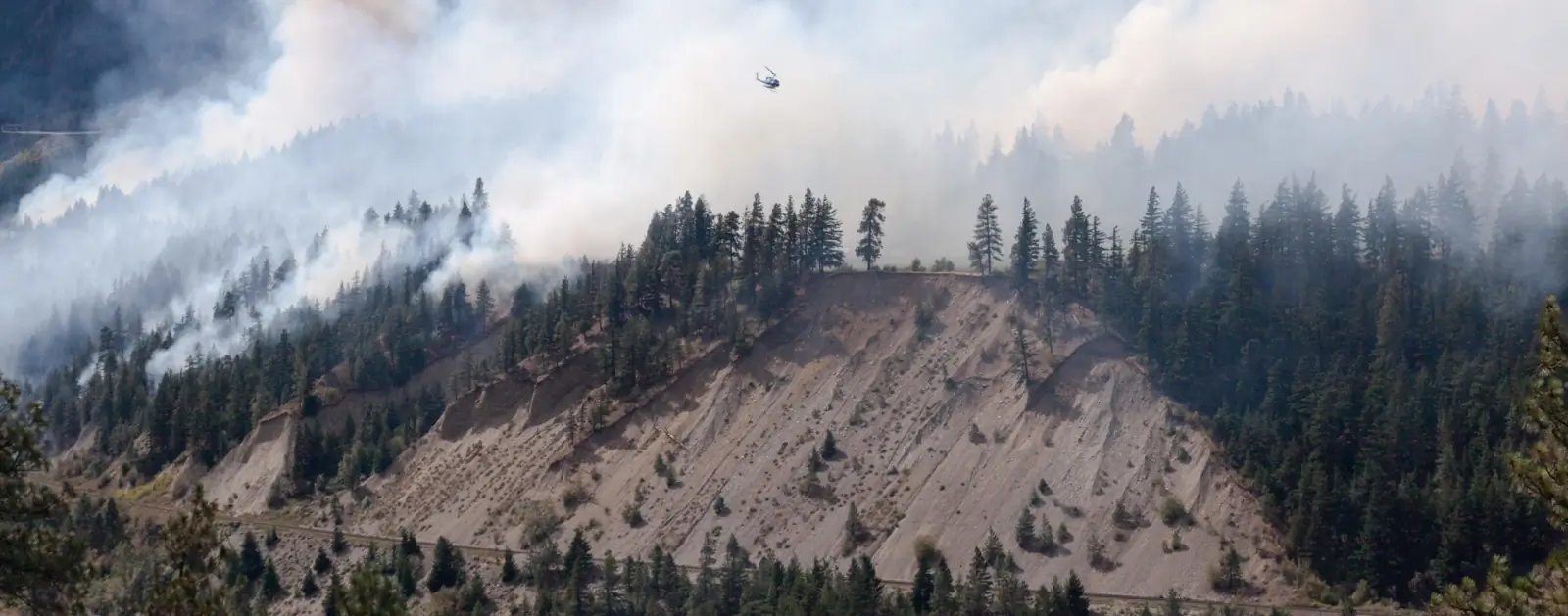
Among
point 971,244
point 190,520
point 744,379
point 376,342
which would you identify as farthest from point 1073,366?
point 190,520

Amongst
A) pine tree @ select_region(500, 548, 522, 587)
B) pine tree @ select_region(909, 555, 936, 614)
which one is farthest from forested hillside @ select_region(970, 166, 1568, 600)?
pine tree @ select_region(500, 548, 522, 587)

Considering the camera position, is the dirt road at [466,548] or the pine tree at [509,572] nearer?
the dirt road at [466,548]

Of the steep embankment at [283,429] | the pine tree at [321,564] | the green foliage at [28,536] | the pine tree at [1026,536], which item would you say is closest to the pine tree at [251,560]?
the pine tree at [321,564]

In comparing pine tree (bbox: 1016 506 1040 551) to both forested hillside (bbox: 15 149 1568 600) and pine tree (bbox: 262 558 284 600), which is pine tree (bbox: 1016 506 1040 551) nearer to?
forested hillside (bbox: 15 149 1568 600)

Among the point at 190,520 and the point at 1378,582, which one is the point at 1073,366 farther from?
the point at 190,520

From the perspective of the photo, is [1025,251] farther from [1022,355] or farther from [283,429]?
[283,429]

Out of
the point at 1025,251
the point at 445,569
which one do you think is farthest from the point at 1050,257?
the point at 445,569

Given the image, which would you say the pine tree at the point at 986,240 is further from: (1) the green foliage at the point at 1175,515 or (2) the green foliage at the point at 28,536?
(2) the green foliage at the point at 28,536
